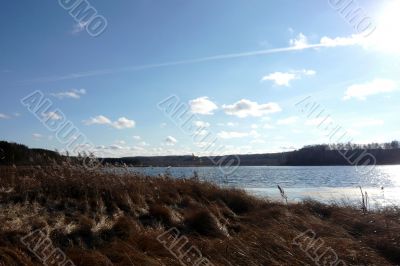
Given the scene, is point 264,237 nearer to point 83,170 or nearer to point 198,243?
point 198,243

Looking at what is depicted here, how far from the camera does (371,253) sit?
8.11 metres

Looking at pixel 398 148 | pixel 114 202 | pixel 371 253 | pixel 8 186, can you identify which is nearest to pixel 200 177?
pixel 114 202

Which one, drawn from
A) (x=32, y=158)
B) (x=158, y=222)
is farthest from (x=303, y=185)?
(x=158, y=222)

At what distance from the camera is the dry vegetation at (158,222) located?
690 cm

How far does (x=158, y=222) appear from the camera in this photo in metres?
8.81

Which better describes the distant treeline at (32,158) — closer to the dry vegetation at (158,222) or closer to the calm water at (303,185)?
the dry vegetation at (158,222)

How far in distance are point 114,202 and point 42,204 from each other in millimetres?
1402

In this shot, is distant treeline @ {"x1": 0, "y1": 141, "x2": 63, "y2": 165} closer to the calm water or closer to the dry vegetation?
the dry vegetation

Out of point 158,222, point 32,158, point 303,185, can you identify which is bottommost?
point 158,222

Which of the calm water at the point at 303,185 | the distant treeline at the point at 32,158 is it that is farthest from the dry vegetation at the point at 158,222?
the calm water at the point at 303,185

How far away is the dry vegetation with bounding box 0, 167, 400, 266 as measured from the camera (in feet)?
22.6

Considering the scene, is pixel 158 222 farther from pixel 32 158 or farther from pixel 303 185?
pixel 303 185

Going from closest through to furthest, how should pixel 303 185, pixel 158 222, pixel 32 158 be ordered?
pixel 158 222 → pixel 32 158 → pixel 303 185

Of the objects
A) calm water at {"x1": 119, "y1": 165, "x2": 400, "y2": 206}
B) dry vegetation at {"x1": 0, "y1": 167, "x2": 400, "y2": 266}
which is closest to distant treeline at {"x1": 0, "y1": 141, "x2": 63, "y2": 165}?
dry vegetation at {"x1": 0, "y1": 167, "x2": 400, "y2": 266}
